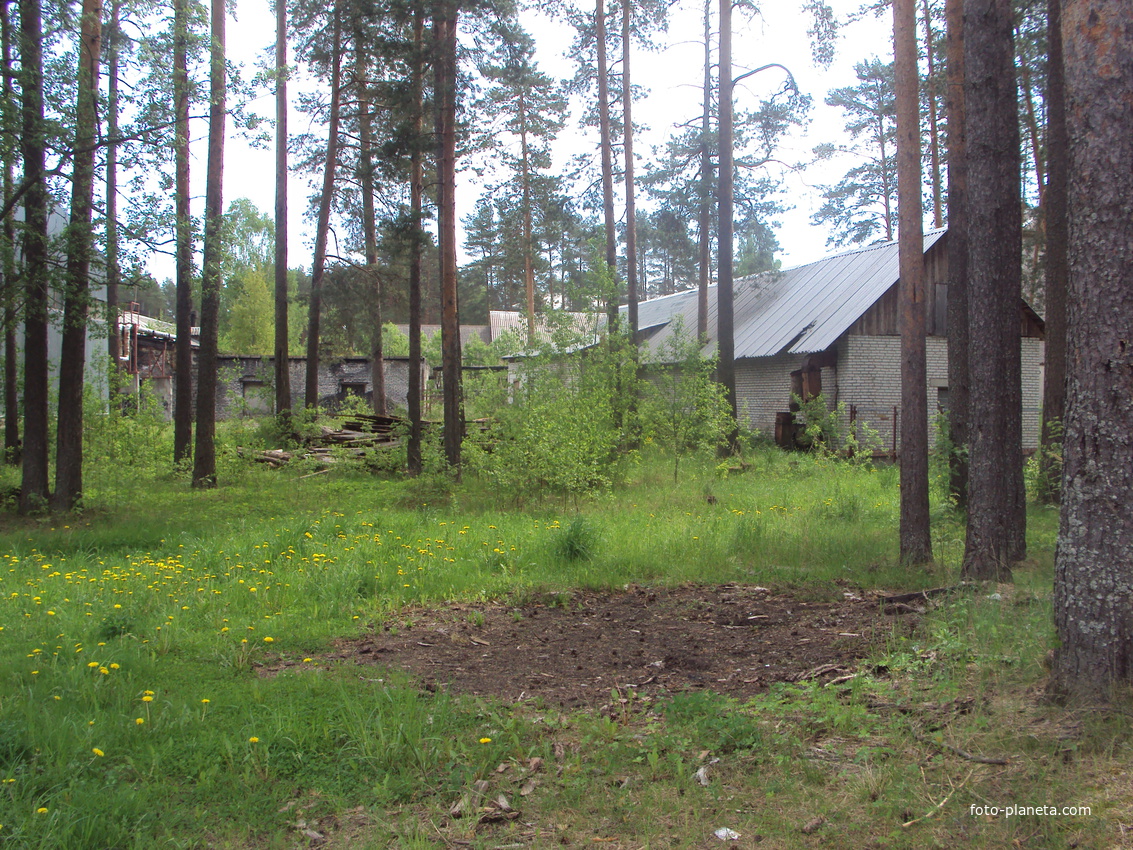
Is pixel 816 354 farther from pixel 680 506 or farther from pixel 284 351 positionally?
pixel 284 351

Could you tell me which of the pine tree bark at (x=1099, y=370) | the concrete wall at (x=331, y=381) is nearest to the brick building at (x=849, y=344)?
the pine tree bark at (x=1099, y=370)

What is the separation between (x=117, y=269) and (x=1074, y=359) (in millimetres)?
11850

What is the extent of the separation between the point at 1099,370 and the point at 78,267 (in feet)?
40.8

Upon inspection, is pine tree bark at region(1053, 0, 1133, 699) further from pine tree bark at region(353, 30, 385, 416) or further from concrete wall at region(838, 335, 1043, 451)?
concrete wall at region(838, 335, 1043, 451)

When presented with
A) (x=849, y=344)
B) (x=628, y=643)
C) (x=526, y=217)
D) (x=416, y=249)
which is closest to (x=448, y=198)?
(x=416, y=249)

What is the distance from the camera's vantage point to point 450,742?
3896 millimetres

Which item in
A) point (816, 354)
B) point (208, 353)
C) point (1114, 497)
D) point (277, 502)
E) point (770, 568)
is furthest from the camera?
point (816, 354)

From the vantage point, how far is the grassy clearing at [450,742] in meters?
3.20

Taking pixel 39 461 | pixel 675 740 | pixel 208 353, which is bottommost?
pixel 675 740

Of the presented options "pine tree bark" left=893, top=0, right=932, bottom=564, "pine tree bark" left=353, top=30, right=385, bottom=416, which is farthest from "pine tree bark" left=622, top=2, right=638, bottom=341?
"pine tree bark" left=893, top=0, right=932, bottom=564

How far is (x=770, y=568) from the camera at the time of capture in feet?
26.5

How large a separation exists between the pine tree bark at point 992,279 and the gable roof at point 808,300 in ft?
40.2

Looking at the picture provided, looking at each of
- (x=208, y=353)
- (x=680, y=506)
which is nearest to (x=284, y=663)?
(x=680, y=506)

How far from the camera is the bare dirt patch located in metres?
4.92
